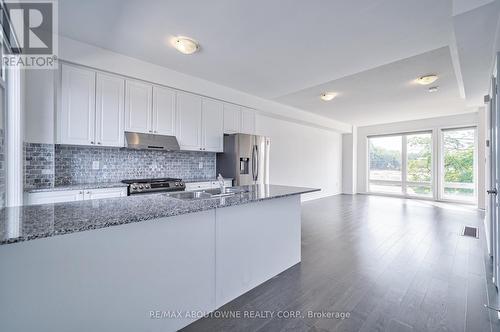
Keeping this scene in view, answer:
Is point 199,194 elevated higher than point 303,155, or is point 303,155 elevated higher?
point 303,155

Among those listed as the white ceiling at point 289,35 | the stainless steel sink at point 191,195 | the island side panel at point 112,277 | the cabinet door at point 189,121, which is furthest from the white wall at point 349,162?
the island side panel at point 112,277

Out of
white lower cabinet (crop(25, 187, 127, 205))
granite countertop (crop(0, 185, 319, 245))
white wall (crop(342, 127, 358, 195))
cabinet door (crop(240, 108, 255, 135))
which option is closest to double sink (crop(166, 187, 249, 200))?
granite countertop (crop(0, 185, 319, 245))

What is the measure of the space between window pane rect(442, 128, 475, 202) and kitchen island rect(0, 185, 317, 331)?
7620 millimetres

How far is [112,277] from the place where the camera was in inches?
51.4

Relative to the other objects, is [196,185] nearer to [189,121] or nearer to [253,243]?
[189,121]

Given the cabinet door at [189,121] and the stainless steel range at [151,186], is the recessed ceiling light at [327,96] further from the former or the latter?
the stainless steel range at [151,186]

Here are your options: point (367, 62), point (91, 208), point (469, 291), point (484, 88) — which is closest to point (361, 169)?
point (484, 88)

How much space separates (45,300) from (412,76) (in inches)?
205

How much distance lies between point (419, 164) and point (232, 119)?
6728mm

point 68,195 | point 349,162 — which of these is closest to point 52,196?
point 68,195

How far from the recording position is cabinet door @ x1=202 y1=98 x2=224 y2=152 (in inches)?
166

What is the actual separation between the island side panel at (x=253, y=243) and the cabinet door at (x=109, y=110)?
232 cm

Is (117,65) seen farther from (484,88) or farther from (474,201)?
(474,201)

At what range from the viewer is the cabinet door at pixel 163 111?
3588mm
